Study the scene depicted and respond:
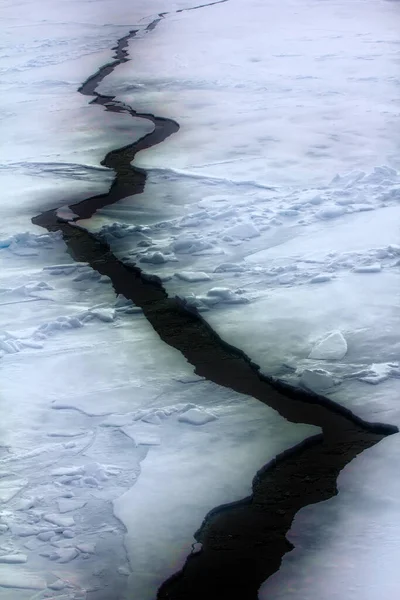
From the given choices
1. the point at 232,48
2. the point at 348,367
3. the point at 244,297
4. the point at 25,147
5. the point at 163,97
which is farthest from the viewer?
the point at 232,48

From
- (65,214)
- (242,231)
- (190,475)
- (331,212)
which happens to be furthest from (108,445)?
(65,214)

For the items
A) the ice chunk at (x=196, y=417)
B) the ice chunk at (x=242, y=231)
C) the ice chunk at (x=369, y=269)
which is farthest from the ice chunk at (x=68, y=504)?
the ice chunk at (x=242, y=231)

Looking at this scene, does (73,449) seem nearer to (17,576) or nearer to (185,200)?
(17,576)

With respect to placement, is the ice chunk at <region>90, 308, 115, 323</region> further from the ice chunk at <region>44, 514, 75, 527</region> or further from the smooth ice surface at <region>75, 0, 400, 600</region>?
the ice chunk at <region>44, 514, 75, 527</region>

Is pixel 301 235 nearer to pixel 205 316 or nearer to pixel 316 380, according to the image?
pixel 205 316

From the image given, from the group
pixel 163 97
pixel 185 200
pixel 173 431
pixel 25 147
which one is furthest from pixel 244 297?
pixel 163 97

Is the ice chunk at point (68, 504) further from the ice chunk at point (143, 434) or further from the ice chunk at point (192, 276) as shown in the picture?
the ice chunk at point (192, 276)

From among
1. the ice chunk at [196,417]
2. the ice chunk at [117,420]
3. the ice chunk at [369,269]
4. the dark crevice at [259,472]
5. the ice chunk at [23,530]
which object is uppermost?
the ice chunk at [23,530]

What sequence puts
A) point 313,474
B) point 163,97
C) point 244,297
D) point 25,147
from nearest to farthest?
1. point 313,474
2. point 244,297
3. point 25,147
4. point 163,97
